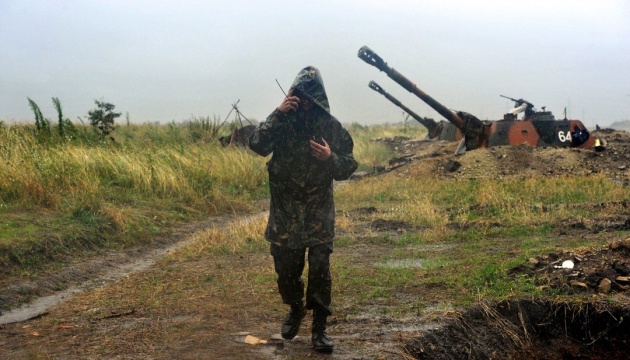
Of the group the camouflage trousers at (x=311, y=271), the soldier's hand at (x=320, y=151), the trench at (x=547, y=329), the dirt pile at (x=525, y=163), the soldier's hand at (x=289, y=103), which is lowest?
the trench at (x=547, y=329)

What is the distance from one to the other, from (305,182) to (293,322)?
1.00 meters

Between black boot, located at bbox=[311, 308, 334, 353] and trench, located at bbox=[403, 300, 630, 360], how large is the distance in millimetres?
1119

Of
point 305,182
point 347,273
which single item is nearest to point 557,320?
point 347,273

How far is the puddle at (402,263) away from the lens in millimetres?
7568

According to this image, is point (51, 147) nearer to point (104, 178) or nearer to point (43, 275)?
point (104, 178)

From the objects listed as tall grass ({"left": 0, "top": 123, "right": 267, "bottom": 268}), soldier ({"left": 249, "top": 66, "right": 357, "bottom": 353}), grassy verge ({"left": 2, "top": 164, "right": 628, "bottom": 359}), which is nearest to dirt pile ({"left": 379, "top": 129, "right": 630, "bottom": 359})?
grassy verge ({"left": 2, "top": 164, "right": 628, "bottom": 359})

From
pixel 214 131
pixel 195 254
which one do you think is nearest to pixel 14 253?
pixel 195 254

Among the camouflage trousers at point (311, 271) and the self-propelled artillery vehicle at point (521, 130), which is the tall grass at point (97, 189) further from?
the self-propelled artillery vehicle at point (521, 130)

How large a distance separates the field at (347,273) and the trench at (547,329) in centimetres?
1

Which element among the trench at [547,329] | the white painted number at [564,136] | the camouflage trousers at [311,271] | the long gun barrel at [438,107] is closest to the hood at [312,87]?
the camouflage trousers at [311,271]

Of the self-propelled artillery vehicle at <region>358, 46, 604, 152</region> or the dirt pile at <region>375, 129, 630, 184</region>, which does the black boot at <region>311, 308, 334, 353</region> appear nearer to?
the dirt pile at <region>375, 129, 630, 184</region>

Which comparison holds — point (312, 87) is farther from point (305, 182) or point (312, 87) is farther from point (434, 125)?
point (434, 125)

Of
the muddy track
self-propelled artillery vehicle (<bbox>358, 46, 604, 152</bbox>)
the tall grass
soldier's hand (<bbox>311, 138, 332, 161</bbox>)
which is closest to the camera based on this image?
soldier's hand (<bbox>311, 138, 332, 161</bbox>)

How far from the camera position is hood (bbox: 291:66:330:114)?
460 centimetres
